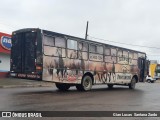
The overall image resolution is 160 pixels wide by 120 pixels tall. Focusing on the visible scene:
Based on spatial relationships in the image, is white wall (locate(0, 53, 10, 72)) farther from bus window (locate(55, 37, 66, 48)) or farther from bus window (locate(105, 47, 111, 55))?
bus window (locate(55, 37, 66, 48))

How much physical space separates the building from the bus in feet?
51.2

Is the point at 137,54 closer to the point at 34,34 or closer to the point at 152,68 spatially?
the point at 34,34

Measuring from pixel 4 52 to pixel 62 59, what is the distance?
1851cm

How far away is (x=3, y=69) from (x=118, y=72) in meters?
17.8

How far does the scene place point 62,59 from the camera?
18.2 metres

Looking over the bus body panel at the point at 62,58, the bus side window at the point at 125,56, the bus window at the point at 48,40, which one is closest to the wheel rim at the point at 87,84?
the bus body panel at the point at 62,58

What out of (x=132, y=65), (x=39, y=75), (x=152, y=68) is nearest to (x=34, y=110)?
(x=39, y=75)

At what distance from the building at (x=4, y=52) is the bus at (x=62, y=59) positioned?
1561cm

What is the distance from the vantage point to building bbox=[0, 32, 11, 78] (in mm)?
34719

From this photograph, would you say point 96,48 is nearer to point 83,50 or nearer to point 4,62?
point 83,50

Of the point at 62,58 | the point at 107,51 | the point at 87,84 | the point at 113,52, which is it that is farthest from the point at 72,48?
the point at 113,52

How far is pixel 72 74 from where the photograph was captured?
747 inches

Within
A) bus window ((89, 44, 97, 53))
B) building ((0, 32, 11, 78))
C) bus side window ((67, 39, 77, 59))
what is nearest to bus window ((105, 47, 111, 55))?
bus window ((89, 44, 97, 53))

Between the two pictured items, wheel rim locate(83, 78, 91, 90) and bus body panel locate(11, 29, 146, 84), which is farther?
wheel rim locate(83, 78, 91, 90)
